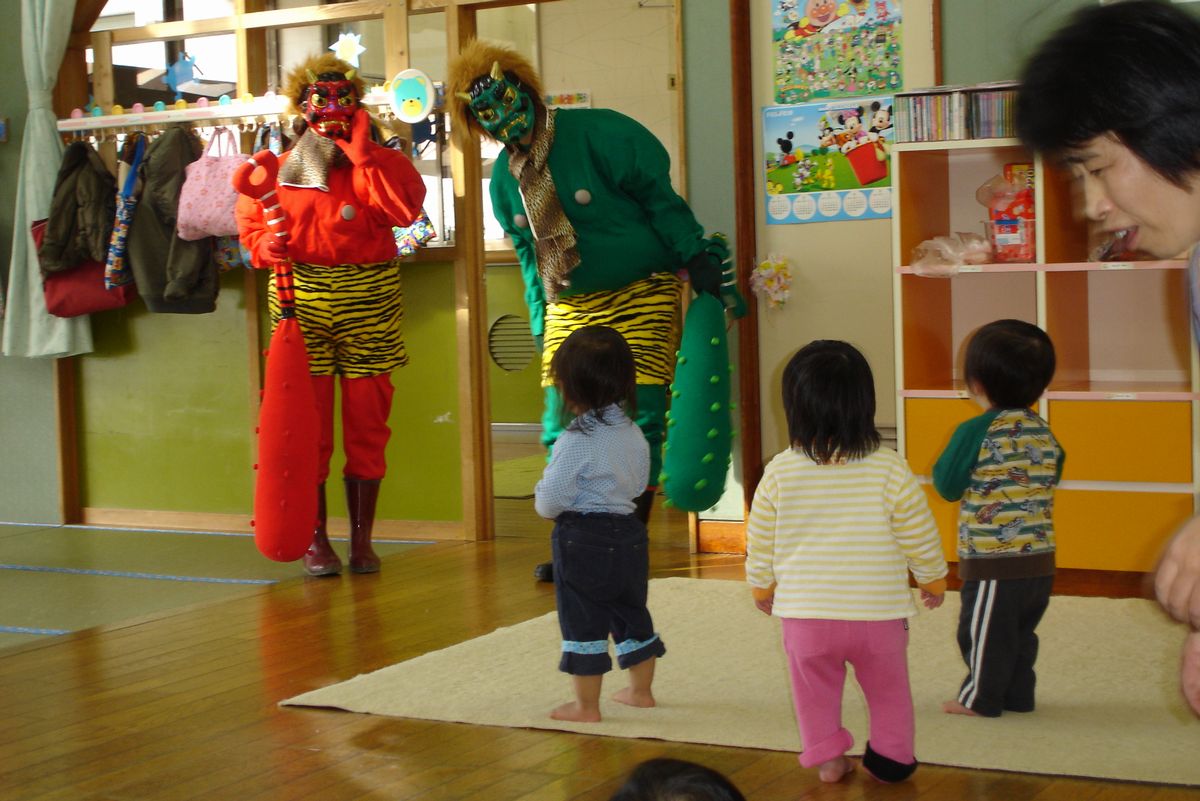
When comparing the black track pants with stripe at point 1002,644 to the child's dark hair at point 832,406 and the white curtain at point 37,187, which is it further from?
the white curtain at point 37,187

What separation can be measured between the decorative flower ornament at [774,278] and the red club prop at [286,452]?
53.8 inches

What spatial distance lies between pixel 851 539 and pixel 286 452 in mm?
2220

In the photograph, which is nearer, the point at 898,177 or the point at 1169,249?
the point at 1169,249

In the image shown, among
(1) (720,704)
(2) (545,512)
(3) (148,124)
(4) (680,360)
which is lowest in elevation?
(1) (720,704)

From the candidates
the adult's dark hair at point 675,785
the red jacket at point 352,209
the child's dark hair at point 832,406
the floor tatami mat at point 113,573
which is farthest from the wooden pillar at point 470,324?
the adult's dark hair at point 675,785

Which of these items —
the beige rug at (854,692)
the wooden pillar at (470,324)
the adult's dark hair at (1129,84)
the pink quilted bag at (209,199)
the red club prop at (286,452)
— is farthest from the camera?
the wooden pillar at (470,324)

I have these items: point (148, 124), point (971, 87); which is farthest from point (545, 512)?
point (148, 124)

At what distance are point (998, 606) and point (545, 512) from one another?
84 cm

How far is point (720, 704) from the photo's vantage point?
2.72m

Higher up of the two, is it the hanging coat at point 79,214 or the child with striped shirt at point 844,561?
the hanging coat at point 79,214

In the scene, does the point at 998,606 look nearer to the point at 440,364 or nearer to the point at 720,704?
the point at 720,704

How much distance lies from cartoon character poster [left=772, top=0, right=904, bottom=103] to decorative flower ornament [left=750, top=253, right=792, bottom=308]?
49cm

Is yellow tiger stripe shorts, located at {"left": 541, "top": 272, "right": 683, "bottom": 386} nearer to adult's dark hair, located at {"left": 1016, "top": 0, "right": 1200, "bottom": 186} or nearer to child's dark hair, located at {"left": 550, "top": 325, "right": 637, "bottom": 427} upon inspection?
child's dark hair, located at {"left": 550, "top": 325, "right": 637, "bottom": 427}

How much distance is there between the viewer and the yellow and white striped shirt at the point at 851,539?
2227mm
